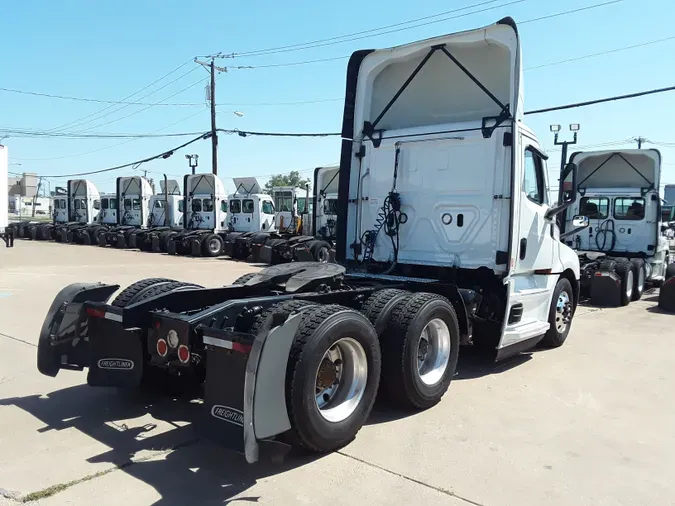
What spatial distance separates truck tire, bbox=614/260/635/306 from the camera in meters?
12.4

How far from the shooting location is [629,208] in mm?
14203

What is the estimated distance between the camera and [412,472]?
3.89 metres

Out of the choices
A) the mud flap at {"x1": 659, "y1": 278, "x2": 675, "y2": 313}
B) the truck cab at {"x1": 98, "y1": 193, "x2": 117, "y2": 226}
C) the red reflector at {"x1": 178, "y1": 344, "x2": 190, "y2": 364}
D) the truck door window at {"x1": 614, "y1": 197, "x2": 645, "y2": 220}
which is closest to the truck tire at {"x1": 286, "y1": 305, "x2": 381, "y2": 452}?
the red reflector at {"x1": 178, "y1": 344, "x2": 190, "y2": 364}

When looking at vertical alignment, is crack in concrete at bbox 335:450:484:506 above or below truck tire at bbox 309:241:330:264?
below

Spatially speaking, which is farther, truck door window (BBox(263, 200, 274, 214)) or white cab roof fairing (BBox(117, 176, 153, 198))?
white cab roof fairing (BBox(117, 176, 153, 198))

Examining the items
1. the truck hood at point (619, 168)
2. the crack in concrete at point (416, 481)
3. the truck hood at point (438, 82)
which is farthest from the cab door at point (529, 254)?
the truck hood at point (619, 168)

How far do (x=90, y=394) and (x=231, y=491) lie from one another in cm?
256

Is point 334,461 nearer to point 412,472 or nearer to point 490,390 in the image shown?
point 412,472

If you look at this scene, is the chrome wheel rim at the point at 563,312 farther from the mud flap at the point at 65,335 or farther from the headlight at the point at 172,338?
the mud flap at the point at 65,335

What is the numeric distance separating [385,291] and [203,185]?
23991mm

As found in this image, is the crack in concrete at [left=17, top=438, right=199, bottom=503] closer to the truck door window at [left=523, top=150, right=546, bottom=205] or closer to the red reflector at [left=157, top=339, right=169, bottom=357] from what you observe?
the red reflector at [left=157, top=339, right=169, bottom=357]

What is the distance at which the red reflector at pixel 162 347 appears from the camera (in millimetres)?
4377

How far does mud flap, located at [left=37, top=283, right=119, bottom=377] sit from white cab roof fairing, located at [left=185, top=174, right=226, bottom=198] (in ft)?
74.6

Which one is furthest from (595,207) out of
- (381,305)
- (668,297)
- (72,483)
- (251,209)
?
(251,209)
